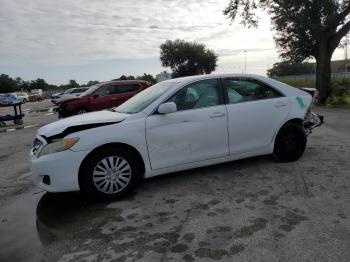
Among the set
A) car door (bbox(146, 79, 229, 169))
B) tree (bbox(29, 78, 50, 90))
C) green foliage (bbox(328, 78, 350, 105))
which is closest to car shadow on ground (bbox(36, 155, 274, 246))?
car door (bbox(146, 79, 229, 169))

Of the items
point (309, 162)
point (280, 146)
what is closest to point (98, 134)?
point (280, 146)

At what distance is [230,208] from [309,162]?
2422 mm

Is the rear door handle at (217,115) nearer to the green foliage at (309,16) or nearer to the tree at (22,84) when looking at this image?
the green foliage at (309,16)

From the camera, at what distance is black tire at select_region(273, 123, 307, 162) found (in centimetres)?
611

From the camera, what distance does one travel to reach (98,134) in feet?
15.8

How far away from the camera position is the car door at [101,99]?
16234 millimetres

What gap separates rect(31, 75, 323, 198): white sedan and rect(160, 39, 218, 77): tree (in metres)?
58.6

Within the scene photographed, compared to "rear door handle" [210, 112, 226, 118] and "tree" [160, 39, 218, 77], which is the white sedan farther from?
"tree" [160, 39, 218, 77]

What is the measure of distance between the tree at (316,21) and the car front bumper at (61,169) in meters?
15.5

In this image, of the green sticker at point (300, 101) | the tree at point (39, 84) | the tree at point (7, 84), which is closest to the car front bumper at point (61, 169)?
the green sticker at point (300, 101)

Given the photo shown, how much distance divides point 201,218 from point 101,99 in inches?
506

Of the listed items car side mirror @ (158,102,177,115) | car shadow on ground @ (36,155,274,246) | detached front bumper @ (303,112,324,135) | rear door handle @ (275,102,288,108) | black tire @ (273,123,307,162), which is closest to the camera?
car shadow on ground @ (36,155,274,246)

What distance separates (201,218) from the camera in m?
4.19

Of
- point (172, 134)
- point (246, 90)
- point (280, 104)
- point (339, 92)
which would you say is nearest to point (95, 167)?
point (172, 134)
